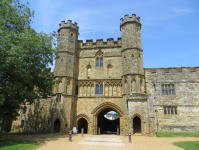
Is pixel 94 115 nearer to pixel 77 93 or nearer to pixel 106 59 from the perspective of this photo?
pixel 77 93

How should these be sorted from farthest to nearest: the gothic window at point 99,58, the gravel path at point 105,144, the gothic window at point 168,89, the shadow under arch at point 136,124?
the gothic window at point 99,58
the gothic window at point 168,89
the shadow under arch at point 136,124
the gravel path at point 105,144

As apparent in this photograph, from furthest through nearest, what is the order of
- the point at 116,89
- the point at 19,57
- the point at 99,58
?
the point at 99,58
the point at 116,89
the point at 19,57

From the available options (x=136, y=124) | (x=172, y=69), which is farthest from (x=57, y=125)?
(x=172, y=69)

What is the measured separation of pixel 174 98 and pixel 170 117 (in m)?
2.42

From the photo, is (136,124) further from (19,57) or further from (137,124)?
(19,57)

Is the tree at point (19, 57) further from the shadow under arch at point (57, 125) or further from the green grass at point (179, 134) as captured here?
the green grass at point (179, 134)

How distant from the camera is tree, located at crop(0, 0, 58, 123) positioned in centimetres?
1080

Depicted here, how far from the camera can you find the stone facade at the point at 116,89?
17.9 meters

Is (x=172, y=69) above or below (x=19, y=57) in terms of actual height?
above

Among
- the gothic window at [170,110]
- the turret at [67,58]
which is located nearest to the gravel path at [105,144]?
the gothic window at [170,110]

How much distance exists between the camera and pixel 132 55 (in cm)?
1953

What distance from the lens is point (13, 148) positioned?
30.4 ft

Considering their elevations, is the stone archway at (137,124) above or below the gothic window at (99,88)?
below

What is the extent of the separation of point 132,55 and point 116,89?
16.3 ft
